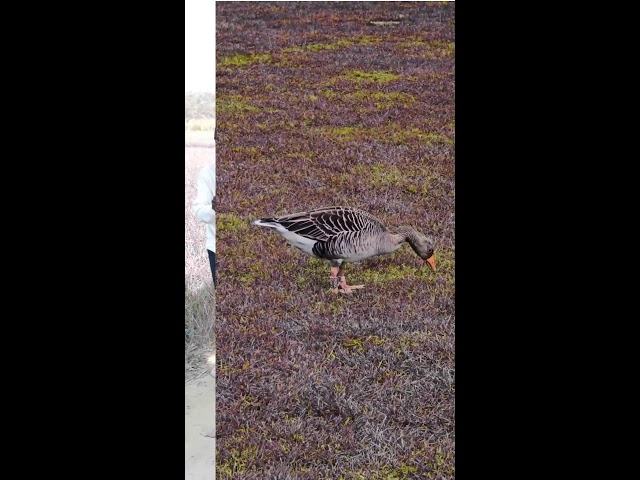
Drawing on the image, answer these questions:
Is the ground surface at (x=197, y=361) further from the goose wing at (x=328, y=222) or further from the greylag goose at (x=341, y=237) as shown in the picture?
the goose wing at (x=328, y=222)

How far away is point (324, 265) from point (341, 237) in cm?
19

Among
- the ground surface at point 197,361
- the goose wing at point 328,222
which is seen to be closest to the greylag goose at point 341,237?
the goose wing at point 328,222

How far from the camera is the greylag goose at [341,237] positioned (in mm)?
4125

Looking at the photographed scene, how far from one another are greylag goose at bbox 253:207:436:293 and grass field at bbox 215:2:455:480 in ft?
0.18

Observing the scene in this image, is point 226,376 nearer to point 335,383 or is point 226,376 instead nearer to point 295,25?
point 335,383

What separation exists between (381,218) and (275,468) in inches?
57.1

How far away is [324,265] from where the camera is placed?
418 cm

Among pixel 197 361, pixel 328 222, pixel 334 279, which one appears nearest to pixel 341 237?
pixel 328 222

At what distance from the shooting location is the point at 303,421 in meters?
3.96

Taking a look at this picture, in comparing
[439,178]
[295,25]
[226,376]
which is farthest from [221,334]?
[295,25]

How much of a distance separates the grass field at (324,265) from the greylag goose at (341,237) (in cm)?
6

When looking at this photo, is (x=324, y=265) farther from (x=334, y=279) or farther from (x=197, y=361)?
(x=197, y=361)

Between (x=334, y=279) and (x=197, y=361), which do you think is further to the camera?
(x=197, y=361)

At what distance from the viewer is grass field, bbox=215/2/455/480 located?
3971 mm
